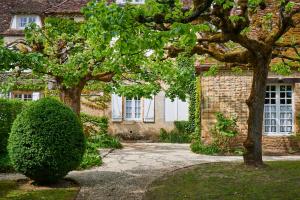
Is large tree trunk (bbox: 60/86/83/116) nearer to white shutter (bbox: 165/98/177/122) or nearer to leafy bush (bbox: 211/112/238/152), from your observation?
leafy bush (bbox: 211/112/238/152)

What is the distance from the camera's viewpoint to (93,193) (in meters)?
9.59

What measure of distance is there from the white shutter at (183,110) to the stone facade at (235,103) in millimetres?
7181

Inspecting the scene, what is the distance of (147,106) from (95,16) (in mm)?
17577

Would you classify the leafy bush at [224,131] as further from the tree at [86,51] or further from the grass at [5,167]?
the grass at [5,167]

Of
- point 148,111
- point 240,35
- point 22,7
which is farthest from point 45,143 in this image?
point 22,7

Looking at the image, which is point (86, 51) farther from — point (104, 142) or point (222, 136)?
point (104, 142)

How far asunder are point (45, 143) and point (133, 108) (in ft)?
49.5

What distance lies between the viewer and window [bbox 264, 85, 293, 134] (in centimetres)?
1658

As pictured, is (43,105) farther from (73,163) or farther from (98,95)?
(98,95)

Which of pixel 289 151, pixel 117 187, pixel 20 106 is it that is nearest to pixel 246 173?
pixel 117 187

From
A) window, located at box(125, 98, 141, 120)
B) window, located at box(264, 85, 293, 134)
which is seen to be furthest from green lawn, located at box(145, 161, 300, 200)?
window, located at box(125, 98, 141, 120)

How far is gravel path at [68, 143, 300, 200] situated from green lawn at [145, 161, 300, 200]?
60 centimetres

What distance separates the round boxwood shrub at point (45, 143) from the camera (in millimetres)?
9781

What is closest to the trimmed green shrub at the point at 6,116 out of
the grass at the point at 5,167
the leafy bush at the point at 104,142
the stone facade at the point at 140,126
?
the grass at the point at 5,167
